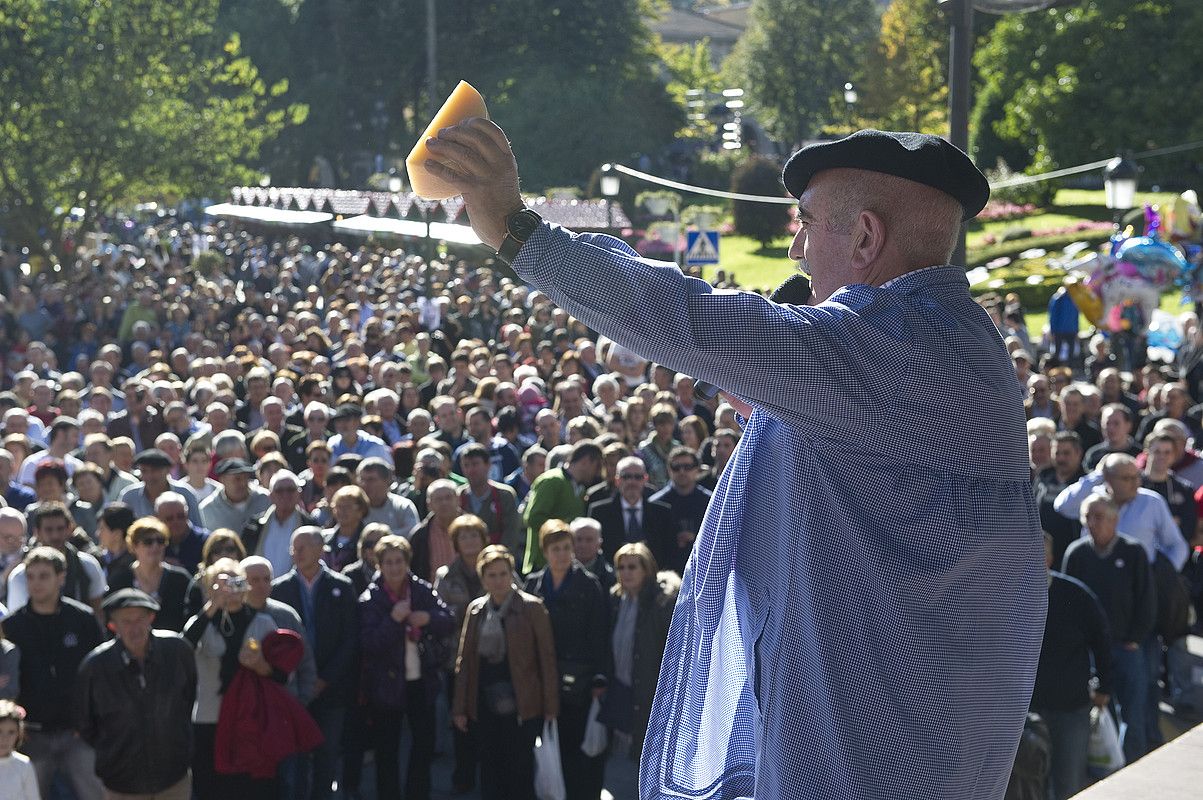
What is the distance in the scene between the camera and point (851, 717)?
193cm

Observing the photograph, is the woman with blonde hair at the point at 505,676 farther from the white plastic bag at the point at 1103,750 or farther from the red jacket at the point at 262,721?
the white plastic bag at the point at 1103,750

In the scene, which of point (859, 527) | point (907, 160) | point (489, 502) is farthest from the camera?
point (489, 502)

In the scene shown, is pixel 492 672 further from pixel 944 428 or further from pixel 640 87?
pixel 640 87

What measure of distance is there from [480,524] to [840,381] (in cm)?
701

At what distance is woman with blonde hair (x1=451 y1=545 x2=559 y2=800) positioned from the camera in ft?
26.7

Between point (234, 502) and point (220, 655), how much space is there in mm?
2496

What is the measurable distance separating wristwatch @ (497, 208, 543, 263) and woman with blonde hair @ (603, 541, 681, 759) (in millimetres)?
6329

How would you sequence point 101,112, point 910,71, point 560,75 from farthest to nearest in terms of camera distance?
point 910,71 → point 560,75 → point 101,112

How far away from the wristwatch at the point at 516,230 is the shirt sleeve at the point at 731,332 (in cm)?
1

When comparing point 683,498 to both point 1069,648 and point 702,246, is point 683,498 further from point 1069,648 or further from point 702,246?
point 702,246

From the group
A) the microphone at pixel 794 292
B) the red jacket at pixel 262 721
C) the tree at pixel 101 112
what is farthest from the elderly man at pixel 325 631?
the tree at pixel 101 112

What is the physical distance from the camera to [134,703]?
7258mm

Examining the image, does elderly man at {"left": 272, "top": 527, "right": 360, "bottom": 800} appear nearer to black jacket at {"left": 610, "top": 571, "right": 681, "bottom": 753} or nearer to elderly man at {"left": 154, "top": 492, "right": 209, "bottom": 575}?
elderly man at {"left": 154, "top": 492, "right": 209, "bottom": 575}

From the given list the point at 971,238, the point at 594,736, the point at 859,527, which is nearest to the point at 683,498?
the point at 594,736
